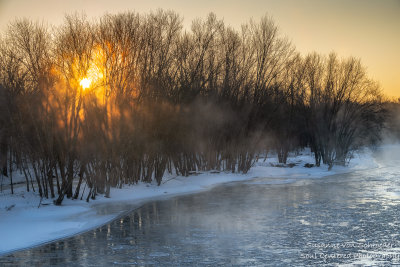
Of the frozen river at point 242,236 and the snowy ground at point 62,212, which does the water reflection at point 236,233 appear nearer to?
the frozen river at point 242,236

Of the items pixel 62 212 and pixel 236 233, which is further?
pixel 62 212

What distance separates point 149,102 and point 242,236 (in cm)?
1476

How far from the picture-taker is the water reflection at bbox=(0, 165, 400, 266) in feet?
34.3

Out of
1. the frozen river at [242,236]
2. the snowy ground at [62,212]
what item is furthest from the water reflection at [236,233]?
the snowy ground at [62,212]

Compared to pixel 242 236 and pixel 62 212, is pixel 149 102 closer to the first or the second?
pixel 62 212

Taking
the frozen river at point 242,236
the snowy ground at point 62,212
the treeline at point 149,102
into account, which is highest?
the treeline at point 149,102

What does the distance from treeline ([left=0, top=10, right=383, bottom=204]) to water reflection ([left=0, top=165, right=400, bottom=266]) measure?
419cm

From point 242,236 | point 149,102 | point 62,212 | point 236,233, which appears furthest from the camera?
point 149,102

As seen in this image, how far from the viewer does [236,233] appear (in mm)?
13391

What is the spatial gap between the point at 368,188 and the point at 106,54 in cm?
1600

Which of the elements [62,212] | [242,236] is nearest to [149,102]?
[62,212]

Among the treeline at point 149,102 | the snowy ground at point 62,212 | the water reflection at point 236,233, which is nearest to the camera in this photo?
the water reflection at point 236,233

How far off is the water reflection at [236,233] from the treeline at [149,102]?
419cm

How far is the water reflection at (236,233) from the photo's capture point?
10.5 m
